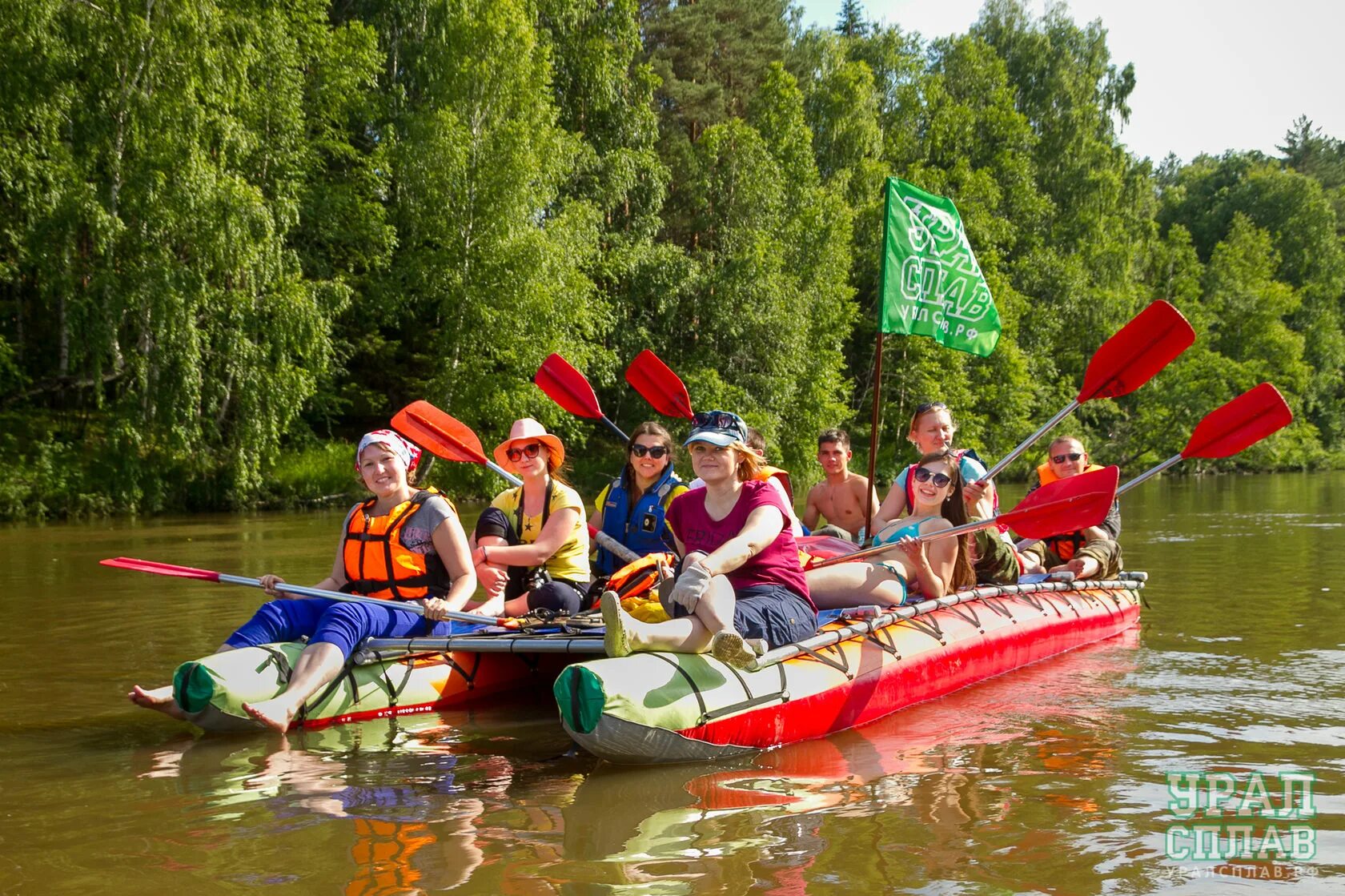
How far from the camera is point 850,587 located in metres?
6.20

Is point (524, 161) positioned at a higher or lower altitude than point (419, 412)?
higher

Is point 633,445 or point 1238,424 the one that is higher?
point 1238,424

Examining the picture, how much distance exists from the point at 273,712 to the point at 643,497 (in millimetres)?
2339

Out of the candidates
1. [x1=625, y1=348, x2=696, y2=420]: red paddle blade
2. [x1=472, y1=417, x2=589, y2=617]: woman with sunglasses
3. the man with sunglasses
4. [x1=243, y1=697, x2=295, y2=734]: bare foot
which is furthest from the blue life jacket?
the man with sunglasses

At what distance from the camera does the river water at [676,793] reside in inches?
142

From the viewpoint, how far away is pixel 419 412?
7.52 m

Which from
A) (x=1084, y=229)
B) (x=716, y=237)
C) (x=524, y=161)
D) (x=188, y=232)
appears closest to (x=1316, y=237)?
(x=1084, y=229)

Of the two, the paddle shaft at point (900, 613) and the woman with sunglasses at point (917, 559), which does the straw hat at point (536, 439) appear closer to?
the woman with sunglasses at point (917, 559)

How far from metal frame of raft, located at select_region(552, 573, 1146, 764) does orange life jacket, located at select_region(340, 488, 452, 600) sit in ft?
4.23

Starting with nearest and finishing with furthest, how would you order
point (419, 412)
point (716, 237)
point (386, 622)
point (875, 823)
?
point (875, 823) → point (386, 622) → point (419, 412) → point (716, 237)

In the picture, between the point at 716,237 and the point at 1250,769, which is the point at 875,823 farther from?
the point at 716,237

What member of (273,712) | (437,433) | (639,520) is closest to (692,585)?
(273,712)

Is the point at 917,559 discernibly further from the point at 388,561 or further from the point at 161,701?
the point at 161,701

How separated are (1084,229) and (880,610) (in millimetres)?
32537
